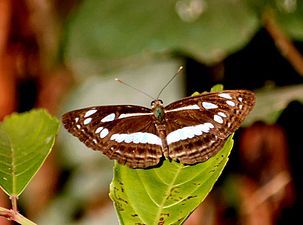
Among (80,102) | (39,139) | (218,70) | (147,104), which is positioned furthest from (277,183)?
(39,139)

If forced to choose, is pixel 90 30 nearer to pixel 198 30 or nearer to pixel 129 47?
pixel 129 47

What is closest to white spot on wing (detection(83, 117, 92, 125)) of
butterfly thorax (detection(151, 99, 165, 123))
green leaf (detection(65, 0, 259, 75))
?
butterfly thorax (detection(151, 99, 165, 123))

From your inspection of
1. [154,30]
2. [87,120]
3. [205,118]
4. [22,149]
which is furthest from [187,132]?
[154,30]

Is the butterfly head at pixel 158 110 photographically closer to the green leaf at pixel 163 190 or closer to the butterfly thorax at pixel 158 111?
the butterfly thorax at pixel 158 111

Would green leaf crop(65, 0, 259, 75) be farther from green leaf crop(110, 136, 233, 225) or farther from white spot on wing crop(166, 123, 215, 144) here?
green leaf crop(110, 136, 233, 225)

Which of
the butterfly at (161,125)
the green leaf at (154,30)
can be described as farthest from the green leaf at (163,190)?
the green leaf at (154,30)

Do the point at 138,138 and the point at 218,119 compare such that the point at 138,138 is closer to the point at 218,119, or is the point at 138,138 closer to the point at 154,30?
the point at 218,119
